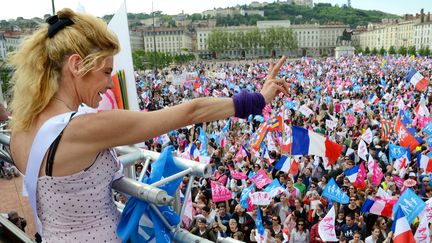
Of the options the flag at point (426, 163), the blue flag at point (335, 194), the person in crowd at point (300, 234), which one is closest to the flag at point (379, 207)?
the blue flag at point (335, 194)

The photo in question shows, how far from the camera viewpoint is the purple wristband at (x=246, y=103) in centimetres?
149

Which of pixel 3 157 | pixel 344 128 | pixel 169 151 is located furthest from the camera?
pixel 344 128

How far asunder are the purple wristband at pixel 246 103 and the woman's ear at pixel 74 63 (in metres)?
0.56

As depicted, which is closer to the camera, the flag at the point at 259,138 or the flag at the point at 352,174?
the flag at the point at 352,174

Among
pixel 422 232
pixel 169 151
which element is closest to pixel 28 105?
pixel 169 151

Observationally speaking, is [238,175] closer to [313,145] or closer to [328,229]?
[313,145]

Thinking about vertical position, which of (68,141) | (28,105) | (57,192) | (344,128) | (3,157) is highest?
(28,105)

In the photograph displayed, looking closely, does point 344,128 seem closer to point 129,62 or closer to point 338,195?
point 338,195

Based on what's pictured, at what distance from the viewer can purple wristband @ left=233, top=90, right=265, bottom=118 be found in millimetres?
1487

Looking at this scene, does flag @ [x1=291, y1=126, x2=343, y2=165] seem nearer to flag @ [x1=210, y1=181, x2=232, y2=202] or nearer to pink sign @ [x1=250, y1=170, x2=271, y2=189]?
pink sign @ [x1=250, y1=170, x2=271, y2=189]

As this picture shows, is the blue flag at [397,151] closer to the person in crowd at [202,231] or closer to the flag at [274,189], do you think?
the flag at [274,189]

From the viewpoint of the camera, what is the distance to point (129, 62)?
10.4 feet

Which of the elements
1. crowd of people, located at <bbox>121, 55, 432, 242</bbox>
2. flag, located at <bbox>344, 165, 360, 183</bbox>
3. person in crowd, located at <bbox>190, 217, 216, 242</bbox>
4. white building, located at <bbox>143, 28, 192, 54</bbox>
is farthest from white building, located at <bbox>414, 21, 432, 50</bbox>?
person in crowd, located at <bbox>190, 217, 216, 242</bbox>

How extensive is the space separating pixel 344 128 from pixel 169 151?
13.0 metres
